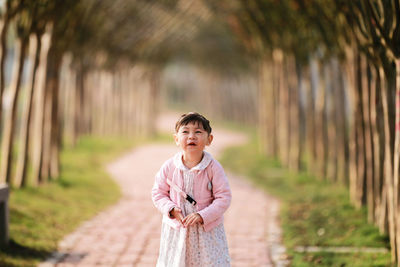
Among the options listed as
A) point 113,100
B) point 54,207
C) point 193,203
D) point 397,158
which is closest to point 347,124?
point 54,207

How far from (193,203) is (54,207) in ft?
17.6

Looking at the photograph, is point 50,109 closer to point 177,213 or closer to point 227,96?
point 177,213

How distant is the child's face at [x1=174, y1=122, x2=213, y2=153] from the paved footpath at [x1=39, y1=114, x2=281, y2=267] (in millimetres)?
2381

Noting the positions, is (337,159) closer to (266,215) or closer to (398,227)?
(266,215)

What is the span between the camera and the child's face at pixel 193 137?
3.91 m

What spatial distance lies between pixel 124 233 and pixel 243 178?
6.56 m

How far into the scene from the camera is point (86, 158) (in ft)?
51.9

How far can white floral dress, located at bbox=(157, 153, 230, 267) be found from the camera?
395 cm

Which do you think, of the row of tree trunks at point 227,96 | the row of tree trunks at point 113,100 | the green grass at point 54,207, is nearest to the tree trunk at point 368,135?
the green grass at point 54,207

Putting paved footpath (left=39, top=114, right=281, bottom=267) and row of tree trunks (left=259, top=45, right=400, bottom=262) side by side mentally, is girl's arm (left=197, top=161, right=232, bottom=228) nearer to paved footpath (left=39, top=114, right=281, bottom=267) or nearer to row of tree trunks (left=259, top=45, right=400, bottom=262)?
paved footpath (left=39, top=114, right=281, bottom=267)

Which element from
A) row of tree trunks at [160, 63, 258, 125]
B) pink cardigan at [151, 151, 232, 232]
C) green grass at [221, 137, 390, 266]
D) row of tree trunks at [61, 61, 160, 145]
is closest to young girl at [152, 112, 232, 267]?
pink cardigan at [151, 151, 232, 232]

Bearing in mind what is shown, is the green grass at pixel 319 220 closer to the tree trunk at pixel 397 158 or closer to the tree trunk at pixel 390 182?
the tree trunk at pixel 390 182

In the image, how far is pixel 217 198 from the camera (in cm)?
399

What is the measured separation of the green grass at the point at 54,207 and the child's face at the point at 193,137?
274 cm
